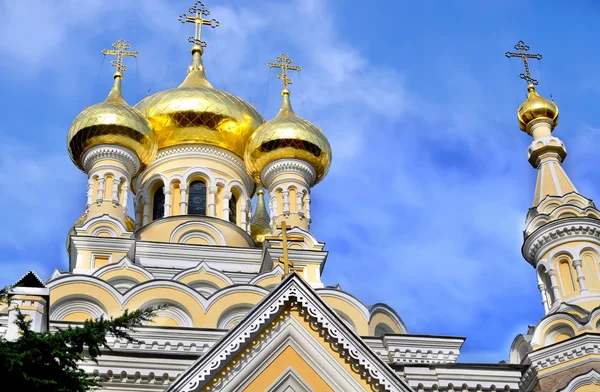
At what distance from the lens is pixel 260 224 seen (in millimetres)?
22312

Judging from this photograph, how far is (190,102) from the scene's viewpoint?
20.3 metres

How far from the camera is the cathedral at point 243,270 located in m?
7.93

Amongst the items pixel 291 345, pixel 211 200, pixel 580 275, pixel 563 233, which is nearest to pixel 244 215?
pixel 211 200

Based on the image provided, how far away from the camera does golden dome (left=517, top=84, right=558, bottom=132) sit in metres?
16.8

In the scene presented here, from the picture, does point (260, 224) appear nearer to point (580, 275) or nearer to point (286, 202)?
point (286, 202)

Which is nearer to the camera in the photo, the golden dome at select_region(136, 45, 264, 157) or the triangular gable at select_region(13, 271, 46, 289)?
the triangular gable at select_region(13, 271, 46, 289)

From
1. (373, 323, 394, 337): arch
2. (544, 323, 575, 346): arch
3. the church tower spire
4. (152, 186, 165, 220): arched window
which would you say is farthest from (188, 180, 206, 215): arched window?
(544, 323, 575, 346): arch

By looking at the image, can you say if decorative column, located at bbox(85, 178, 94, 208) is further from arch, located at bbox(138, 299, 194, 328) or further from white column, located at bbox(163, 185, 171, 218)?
arch, located at bbox(138, 299, 194, 328)

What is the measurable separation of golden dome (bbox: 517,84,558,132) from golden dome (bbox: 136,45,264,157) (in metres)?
5.99

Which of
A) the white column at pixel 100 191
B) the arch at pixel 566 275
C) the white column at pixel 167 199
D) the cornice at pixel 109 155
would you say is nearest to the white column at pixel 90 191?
the white column at pixel 100 191

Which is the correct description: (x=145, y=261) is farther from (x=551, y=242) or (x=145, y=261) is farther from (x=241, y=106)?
(x=551, y=242)

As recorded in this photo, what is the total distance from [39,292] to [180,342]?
192 inches

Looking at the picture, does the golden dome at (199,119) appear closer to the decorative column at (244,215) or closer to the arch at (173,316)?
the decorative column at (244,215)

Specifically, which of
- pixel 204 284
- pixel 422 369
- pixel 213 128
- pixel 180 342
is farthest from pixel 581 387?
pixel 213 128
